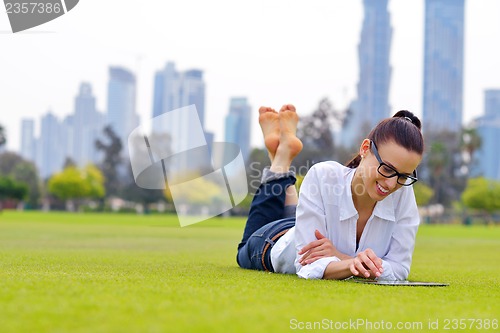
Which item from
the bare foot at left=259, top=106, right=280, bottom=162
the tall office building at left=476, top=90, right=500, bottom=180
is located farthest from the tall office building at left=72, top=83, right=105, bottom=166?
the bare foot at left=259, top=106, right=280, bottom=162

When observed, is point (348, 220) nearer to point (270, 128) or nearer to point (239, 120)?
point (270, 128)

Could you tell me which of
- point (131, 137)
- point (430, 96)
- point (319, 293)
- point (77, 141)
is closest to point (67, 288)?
point (319, 293)

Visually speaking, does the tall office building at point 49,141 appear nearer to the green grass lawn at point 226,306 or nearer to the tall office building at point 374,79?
the tall office building at point 374,79

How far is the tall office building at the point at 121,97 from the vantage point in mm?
158125

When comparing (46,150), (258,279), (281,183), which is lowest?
(46,150)

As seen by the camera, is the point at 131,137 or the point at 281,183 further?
the point at 131,137

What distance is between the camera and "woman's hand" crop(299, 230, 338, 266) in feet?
12.5

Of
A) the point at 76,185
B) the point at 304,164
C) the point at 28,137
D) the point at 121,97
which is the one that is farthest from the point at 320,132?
the point at 28,137

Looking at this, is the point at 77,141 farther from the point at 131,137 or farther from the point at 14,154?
the point at 131,137

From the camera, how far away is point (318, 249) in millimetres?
3814

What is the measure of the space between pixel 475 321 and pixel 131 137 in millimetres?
6436

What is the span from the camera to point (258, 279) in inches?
147

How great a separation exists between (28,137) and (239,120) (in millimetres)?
87919

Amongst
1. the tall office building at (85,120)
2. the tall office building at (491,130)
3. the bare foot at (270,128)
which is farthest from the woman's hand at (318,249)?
the tall office building at (491,130)
